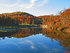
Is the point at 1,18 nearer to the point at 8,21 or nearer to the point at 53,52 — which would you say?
the point at 8,21

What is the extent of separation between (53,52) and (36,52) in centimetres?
283

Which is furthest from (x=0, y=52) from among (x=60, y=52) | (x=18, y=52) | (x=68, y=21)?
(x=68, y=21)

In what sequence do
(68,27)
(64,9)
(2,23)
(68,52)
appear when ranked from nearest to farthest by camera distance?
1. (68,52)
2. (68,27)
3. (64,9)
4. (2,23)

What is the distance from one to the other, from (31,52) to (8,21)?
10112 cm

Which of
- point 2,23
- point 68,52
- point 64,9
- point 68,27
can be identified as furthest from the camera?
point 2,23

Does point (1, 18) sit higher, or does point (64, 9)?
point (64, 9)

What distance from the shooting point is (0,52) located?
18.8 meters

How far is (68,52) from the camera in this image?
18.5 meters

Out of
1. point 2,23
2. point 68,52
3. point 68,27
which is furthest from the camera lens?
point 2,23

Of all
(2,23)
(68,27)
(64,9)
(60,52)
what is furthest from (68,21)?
(2,23)

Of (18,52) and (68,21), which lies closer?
(18,52)

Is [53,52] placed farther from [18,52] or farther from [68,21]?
[68,21]

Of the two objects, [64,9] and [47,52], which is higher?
[64,9]

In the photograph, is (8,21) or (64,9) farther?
(8,21)
